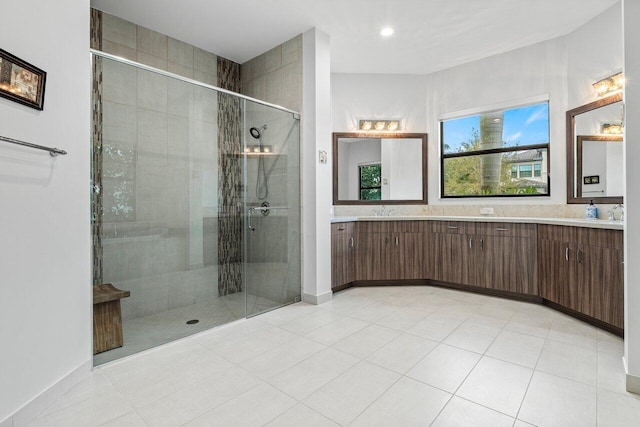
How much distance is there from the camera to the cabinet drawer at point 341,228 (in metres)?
3.80

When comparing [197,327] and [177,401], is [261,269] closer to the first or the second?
[197,327]

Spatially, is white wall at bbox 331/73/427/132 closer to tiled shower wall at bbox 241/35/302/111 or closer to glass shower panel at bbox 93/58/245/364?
tiled shower wall at bbox 241/35/302/111

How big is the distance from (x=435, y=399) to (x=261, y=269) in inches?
78.0

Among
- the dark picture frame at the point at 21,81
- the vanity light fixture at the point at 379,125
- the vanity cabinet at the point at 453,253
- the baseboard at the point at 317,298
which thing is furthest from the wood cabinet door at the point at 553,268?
the dark picture frame at the point at 21,81

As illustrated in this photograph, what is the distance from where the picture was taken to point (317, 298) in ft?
11.3

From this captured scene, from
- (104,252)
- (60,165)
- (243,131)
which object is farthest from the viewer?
(243,131)

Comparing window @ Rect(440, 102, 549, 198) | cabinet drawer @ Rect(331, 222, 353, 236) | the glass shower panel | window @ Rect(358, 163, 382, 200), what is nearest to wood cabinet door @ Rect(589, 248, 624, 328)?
window @ Rect(440, 102, 549, 198)

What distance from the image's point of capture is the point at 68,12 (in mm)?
1895

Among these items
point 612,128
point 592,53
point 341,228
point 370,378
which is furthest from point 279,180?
point 592,53

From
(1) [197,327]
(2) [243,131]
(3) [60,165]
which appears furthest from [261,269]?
(3) [60,165]

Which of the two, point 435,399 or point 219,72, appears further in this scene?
point 219,72

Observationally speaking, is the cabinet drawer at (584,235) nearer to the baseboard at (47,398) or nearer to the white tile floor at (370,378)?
the white tile floor at (370,378)

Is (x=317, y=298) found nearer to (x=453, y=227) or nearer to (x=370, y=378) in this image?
(x=370, y=378)

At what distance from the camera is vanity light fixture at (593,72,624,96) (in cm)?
301
